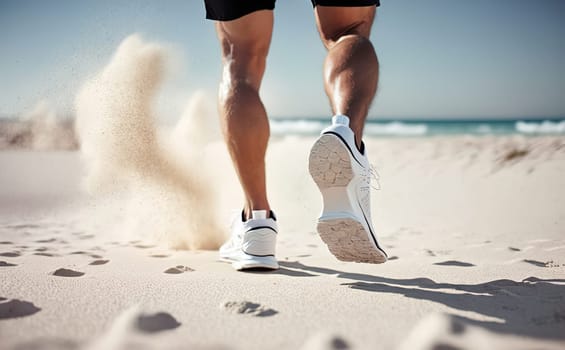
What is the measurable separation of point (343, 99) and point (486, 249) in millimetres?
1172

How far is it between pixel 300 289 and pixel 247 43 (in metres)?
0.82

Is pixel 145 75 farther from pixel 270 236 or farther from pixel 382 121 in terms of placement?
pixel 382 121

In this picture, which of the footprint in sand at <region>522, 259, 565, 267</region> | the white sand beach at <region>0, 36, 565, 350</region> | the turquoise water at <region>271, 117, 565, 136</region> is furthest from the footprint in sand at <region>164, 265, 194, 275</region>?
the turquoise water at <region>271, 117, 565, 136</region>

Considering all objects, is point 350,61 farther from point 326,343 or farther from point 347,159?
point 326,343

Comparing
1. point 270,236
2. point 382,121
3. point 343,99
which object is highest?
point 382,121

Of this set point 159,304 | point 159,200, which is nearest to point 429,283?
point 159,304

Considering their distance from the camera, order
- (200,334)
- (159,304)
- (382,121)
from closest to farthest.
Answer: (200,334)
(159,304)
(382,121)

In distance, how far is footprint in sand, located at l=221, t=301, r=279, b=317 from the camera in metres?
1.08

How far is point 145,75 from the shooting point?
276 centimetres

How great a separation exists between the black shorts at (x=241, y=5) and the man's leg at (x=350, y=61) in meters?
0.02

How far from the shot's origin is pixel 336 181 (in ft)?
4.34

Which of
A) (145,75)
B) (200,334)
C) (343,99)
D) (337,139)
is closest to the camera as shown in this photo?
(200,334)

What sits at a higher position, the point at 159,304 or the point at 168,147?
the point at 168,147

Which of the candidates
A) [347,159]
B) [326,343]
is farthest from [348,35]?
[326,343]
